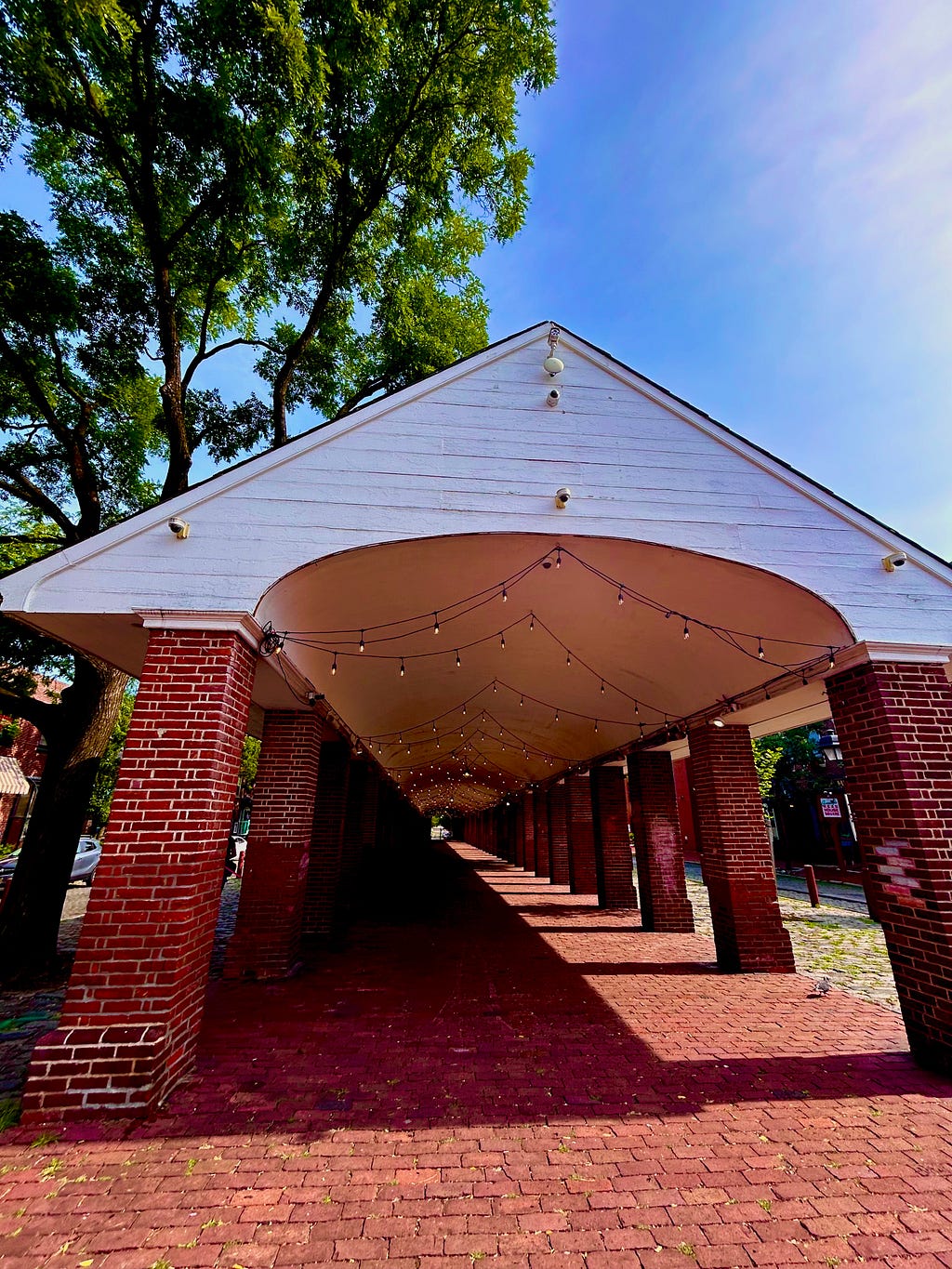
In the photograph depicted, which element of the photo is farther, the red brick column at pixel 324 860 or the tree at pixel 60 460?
the red brick column at pixel 324 860

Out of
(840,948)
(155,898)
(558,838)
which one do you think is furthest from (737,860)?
(558,838)

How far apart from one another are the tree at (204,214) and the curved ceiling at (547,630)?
8.40 ft

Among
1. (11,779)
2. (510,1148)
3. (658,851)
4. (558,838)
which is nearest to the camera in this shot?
(510,1148)

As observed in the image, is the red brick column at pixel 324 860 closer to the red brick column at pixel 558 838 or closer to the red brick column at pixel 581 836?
the red brick column at pixel 581 836

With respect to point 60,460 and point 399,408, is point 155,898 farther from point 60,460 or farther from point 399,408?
point 60,460

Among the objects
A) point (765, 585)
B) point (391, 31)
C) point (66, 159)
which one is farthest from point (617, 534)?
point (66, 159)

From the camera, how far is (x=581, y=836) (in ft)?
48.8

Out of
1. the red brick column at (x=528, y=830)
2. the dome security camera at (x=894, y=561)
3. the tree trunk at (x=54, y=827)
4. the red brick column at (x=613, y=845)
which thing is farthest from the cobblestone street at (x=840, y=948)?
the tree trunk at (x=54, y=827)

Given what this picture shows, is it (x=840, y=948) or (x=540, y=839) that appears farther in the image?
(x=540, y=839)

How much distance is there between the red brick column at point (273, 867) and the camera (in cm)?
629

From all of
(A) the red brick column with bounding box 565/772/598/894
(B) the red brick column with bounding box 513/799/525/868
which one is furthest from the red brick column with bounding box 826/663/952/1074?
(B) the red brick column with bounding box 513/799/525/868

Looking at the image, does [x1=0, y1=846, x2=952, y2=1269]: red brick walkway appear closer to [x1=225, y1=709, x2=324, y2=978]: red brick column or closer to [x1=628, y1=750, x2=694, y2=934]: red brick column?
[x1=225, y1=709, x2=324, y2=978]: red brick column

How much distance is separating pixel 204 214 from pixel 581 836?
15556mm

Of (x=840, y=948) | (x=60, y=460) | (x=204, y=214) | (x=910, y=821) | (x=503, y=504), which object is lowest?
(x=840, y=948)
